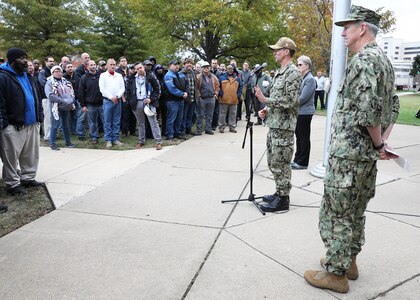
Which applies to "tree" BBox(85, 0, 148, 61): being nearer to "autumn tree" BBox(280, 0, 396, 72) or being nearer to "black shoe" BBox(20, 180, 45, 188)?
"autumn tree" BBox(280, 0, 396, 72)

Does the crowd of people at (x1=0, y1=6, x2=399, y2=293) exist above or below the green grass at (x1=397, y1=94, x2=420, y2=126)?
above

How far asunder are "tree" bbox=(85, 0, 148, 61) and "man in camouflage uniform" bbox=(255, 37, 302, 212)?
25292mm

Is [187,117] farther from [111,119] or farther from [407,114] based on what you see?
[407,114]

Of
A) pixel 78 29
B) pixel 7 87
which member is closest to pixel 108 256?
pixel 7 87

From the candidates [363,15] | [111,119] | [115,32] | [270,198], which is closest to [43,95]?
[111,119]

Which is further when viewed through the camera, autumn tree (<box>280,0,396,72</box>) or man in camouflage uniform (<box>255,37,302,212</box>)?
autumn tree (<box>280,0,396,72</box>)

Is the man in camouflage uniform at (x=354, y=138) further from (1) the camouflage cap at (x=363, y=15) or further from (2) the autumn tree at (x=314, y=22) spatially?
(2) the autumn tree at (x=314, y=22)

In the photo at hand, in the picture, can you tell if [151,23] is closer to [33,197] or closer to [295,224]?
[33,197]

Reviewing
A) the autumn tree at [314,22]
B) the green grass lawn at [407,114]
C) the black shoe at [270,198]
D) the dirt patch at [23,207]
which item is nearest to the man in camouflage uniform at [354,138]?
the black shoe at [270,198]

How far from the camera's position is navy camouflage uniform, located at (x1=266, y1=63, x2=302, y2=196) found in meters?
3.91

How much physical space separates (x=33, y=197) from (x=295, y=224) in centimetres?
357

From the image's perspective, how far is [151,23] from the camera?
20953 mm

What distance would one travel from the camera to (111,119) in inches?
318

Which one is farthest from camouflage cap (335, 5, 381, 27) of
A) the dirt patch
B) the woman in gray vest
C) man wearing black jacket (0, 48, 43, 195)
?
man wearing black jacket (0, 48, 43, 195)
